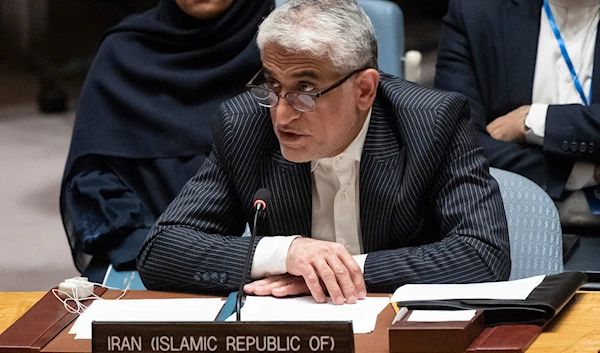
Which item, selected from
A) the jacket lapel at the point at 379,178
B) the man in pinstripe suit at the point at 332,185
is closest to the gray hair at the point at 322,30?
the man in pinstripe suit at the point at 332,185

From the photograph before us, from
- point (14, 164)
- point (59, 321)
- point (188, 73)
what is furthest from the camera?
point (14, 164)

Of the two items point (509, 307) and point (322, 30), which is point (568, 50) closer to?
point (322, 30)

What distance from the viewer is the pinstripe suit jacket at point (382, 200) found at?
2.52 meters

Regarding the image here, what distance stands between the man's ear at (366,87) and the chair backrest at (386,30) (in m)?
0.92

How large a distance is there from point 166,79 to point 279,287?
60.1 inches

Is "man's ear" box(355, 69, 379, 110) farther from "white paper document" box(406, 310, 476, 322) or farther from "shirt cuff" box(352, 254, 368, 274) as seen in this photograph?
"white paper document" box(406, 310, 476, 322)

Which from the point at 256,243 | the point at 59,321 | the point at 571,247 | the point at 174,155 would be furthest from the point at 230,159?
the point at 571,247

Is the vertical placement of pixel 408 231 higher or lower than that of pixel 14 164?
higher

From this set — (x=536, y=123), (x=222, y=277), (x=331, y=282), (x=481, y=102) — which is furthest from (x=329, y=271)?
(x=481, y=102)

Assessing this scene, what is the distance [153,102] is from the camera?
3.75m

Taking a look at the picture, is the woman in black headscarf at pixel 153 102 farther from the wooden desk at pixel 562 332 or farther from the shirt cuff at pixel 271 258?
the wooden desk at pixel 562 332

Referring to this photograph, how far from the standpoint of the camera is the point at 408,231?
272cm

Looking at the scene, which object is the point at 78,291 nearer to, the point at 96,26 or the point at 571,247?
the point at 571,247

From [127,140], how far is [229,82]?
402mm
